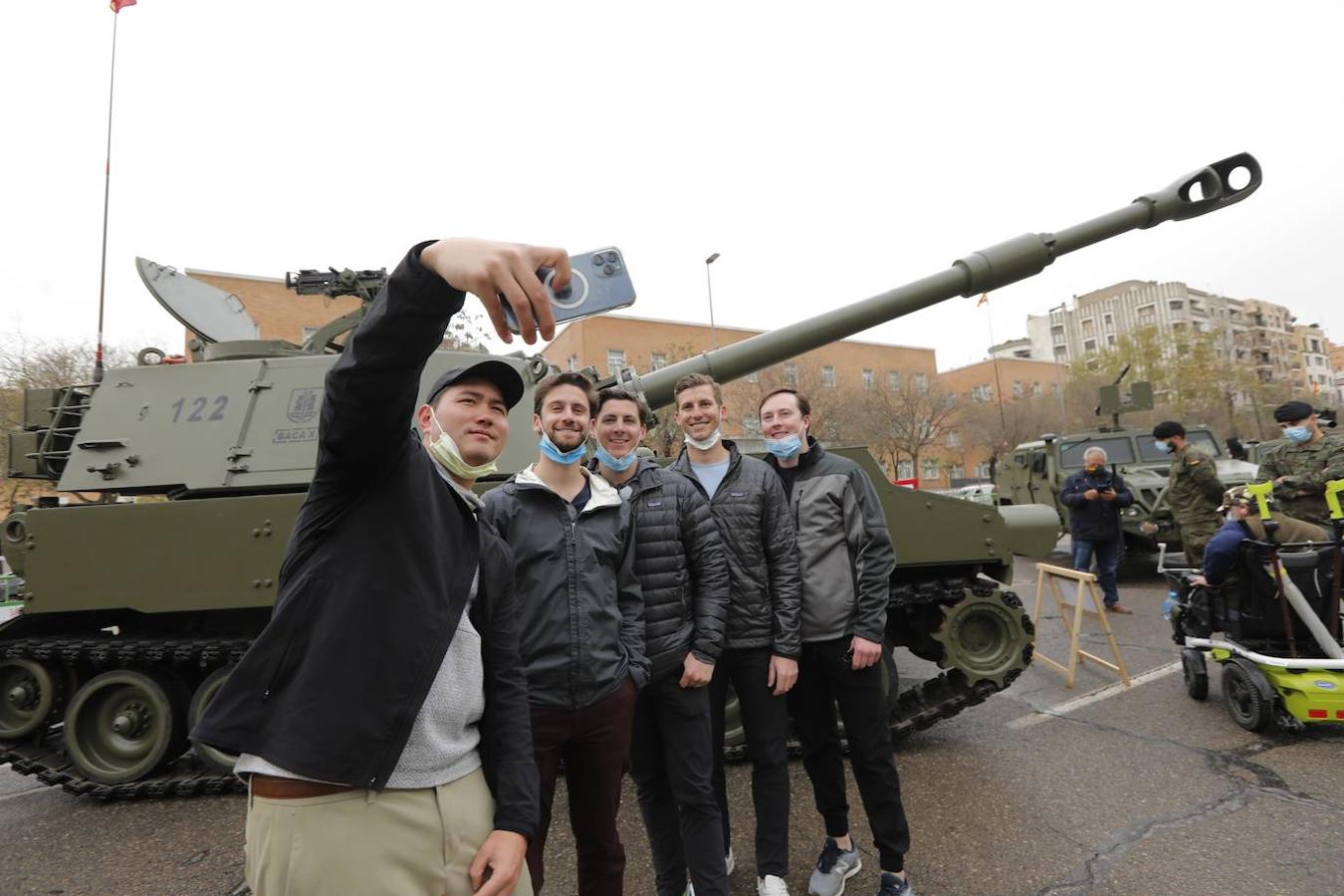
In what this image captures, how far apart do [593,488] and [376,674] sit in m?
1.33

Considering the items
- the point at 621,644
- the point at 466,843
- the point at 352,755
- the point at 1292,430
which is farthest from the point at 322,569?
the point at 1292,430

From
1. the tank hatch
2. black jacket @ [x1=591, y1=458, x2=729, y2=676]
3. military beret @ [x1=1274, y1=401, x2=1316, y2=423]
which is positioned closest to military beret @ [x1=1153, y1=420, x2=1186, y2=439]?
military beret @ [x1=1274, y1=401, x2=1316, y2=423]

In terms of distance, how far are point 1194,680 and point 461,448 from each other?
5494 millimetres

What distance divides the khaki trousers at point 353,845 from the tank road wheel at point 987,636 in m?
3.64

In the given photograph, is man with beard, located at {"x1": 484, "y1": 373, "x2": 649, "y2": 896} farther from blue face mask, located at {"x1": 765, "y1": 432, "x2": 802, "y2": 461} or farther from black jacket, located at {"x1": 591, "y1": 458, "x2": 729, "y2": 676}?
blue face mask, located at {"x1": 765, "y1": 432, "x2": 802, "y2": 461}

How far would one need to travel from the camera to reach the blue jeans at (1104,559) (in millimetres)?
7824

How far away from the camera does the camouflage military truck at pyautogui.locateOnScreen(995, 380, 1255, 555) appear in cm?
958

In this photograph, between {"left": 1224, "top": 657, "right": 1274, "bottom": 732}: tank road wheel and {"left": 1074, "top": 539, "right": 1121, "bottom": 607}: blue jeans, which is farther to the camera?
{"left": 1074, "top": 539, "right": 1121, "bottom": 607}: blue jeans

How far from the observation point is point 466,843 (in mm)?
1371

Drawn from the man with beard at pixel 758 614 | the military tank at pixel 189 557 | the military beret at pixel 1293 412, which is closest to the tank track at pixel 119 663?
the military tank at pixel 189 557

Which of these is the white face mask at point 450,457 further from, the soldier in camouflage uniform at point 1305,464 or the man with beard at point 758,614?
the soldier in camouflage uniform at point 1305,464

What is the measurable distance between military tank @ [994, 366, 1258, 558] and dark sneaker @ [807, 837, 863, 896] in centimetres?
760

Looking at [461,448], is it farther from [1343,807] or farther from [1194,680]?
[1194,680]

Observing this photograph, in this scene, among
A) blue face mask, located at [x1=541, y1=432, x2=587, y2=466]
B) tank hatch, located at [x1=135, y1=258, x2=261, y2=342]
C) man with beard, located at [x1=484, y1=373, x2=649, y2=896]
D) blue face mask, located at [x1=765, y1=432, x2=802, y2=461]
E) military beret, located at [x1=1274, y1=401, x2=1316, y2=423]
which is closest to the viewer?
man with beard, located at [x1=484, y1=373, x2=649, y2=896]
